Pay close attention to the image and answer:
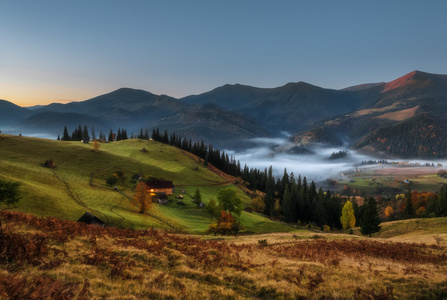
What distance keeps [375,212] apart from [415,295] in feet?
226

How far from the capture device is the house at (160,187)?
354 ft

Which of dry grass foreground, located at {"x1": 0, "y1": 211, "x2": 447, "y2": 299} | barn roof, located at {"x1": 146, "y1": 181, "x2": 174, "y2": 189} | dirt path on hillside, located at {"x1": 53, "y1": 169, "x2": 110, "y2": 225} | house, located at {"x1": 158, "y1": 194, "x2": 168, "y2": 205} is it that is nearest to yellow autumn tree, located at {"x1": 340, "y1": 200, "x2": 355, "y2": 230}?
house, located at {"x1": 158, "y1": 194, "x2": 168, "y2": 205}

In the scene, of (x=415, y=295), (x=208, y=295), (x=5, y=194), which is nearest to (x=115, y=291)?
(x=208, y=295)

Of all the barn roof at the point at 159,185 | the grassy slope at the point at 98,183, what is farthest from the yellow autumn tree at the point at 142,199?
the barn roof at the point at 159,185

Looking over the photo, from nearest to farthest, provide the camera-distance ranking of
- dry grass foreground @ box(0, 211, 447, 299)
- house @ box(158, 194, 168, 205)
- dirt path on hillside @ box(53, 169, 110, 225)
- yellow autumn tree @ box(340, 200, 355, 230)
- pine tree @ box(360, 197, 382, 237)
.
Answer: dry grass foreground @ box(0, 211, 447, 299)
dirt path on hillside @ box(53, 169, 110, 225)
pine tree @ box(360, 197, 382, 237)
house @ box(158, 194, 168, 205)
yellow autumn tree @ box(340, 200, 355, 230)

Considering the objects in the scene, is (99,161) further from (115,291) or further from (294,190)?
(115,291)

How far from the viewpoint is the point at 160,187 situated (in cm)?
11075

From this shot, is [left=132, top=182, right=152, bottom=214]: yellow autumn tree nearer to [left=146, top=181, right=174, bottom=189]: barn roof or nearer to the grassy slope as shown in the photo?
the grassy slope

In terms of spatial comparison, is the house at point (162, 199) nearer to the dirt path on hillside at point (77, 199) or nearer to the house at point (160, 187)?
the house at point (160, 187)

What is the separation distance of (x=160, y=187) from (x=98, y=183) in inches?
1012

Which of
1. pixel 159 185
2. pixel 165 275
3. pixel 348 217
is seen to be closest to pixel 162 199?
pixel 159 185

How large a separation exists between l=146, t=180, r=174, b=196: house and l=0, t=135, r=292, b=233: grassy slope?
7.67 m

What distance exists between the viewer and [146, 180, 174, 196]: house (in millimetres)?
107825

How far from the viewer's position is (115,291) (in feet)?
36.4
